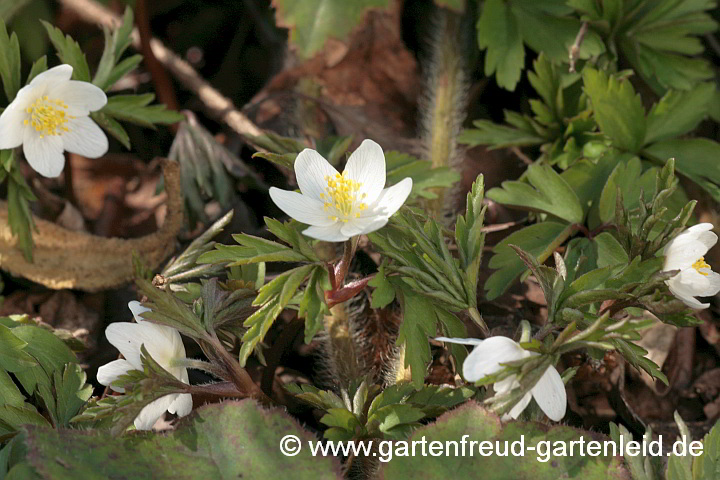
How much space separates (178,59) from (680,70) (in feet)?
7.27

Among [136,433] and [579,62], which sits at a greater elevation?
[579,62]

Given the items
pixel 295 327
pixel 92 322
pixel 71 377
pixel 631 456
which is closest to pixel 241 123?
pixel 92 322

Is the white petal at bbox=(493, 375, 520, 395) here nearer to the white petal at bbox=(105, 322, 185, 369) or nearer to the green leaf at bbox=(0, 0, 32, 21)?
the white petal at bbox=(105, 322, 185, 369)

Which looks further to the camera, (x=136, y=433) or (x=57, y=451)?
(x=136, y=433)

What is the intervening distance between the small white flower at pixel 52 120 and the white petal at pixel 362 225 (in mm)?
1080

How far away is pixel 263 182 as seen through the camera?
3.07 m

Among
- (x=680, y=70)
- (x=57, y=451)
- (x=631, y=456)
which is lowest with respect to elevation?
(x=631, y=456)

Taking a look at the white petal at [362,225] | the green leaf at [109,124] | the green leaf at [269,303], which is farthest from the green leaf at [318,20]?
the green leaf at [269,303]

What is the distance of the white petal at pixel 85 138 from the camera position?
7.72 ft

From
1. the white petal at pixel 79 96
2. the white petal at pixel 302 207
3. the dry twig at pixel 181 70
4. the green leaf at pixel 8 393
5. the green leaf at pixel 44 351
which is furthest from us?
the dry twig at pixel 181 70

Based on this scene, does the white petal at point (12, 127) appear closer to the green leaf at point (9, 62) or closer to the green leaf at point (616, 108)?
the green leaf at point (9, 62)

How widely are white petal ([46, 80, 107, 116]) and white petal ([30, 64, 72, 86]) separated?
0.02 metres

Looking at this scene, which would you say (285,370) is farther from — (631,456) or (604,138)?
(604,138)

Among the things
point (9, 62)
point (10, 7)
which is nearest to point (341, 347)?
point (9, 62)
